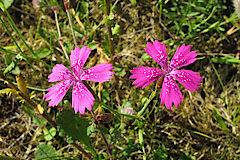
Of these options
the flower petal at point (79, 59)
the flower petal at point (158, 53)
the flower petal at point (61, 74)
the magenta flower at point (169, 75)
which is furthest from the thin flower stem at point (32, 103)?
the flower petal at point (158, 53)

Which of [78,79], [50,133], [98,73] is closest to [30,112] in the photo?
[50,133]

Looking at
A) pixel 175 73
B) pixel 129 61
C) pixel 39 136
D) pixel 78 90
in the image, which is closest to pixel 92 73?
pixel 78 90

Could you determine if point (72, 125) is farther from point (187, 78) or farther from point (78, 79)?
point (187, 78)

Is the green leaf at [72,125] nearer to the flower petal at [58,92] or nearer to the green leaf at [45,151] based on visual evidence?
the green leaf at [45,151]

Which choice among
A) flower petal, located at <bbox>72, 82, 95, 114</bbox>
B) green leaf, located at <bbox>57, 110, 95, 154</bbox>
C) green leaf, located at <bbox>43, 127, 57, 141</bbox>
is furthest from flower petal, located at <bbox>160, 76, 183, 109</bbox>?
green leaf, located at <bbox>43, 127, 57, 141</bbox>

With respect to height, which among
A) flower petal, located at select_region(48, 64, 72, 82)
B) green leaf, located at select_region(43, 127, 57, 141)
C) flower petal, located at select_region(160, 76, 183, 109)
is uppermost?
flower petal, located at select_region(48, 64, 72, 82)

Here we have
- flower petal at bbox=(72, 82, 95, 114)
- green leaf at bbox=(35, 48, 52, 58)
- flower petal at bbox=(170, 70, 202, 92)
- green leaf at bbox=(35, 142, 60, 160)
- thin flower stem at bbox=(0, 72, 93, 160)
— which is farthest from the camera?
green leaf at bbox=(35, 48, 52, 58)

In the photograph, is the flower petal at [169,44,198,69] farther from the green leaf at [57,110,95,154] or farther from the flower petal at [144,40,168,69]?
the green leaf at [57,110,95,154]

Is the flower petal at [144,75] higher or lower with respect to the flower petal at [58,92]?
lower
